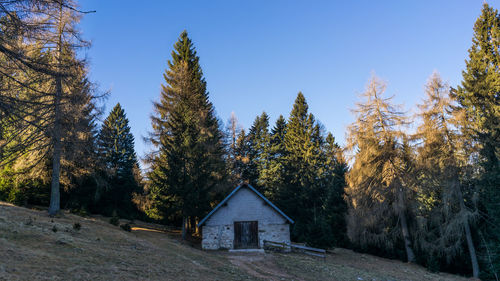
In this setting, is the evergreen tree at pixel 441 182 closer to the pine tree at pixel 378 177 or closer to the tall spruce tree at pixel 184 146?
the pine tree at pixel 378 177

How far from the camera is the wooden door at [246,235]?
2303 centimetres

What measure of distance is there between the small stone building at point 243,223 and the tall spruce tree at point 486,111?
46.9ft

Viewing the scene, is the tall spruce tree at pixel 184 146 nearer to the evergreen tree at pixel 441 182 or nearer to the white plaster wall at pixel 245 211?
the white plaster wall at pixel 245 211

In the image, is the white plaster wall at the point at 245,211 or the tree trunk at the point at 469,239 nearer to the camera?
the tree trunk at the point at 469,239

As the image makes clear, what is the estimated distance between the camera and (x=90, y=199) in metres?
32.1

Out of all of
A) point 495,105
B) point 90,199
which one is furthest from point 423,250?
point 90,199

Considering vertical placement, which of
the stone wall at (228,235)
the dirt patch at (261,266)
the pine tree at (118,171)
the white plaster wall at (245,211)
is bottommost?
the dirt patch at (261,266)

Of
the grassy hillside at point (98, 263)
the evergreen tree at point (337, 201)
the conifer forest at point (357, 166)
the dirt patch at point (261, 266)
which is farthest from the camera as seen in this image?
the evergreen tree at point (337, 201)

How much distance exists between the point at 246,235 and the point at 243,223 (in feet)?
3.18

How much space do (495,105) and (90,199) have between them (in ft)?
128

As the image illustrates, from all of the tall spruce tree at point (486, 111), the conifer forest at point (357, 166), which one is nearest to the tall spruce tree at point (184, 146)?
the conifer forest at point (357, 166)

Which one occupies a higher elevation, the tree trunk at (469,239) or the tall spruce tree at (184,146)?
the tall spruce tree at (184,146)

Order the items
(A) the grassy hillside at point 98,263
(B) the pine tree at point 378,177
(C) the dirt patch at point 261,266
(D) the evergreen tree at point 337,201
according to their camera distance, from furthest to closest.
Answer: (D) the evergreen tree at point 337,201
(B) the pine tree at point 378,177
(C) the dirt patch at point 261,266
(A) the grassy hillside at point 98,263

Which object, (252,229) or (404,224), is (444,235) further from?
(252,229)
